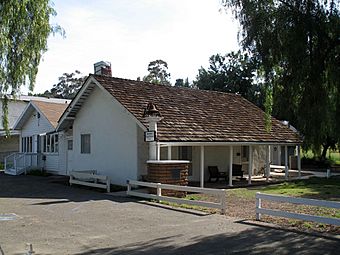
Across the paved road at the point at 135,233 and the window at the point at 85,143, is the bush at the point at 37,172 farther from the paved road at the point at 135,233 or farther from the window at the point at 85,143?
the paved road at the point at 135,233

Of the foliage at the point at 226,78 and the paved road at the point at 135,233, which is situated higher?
the foliage at the point at 226,78

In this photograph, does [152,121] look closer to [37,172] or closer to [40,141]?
[37,172]

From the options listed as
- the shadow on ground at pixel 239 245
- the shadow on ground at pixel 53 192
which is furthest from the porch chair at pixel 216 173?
the shadow on ground at pixel 239 245

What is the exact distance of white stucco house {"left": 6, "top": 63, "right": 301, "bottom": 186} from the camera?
65.3ft

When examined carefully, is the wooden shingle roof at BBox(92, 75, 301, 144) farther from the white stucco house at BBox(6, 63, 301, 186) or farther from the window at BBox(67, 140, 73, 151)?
the window at BBox(67, 140, 73, 151)

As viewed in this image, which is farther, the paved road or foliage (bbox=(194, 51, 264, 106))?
foliage (bbox=(194, 51, 264, 106))

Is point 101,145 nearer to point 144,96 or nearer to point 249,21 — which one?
point 144,96

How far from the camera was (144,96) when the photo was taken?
21.9 metres

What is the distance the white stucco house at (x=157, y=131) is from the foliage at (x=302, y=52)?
24.2 ft

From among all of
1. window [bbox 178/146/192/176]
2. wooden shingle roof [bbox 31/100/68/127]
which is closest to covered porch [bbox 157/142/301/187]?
window [bbox 178/146/192/176]

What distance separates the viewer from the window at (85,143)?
24.1m

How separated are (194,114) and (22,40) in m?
13.4

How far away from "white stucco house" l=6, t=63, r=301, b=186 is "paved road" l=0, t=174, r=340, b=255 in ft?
17.1

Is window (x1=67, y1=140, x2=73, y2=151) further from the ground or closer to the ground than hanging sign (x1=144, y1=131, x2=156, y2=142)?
closer to the ground
